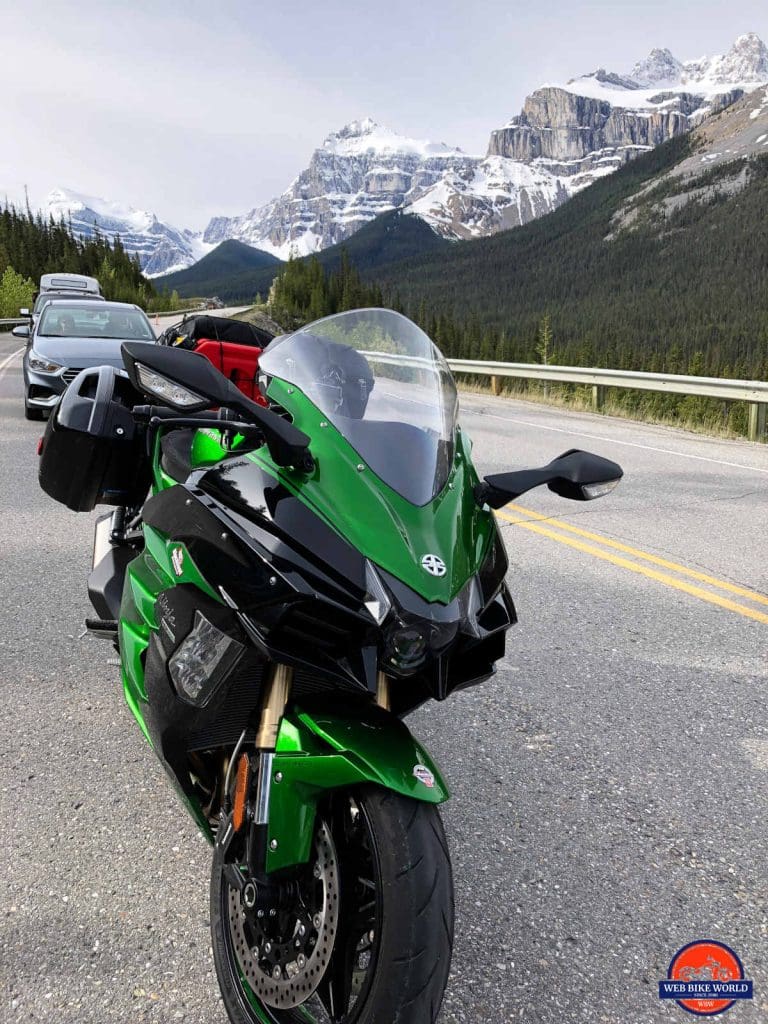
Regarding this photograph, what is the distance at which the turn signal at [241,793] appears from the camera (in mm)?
1847

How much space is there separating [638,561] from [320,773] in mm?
4547

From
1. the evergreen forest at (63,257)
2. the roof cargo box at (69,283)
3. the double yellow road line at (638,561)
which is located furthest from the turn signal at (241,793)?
the evergreen forest at (63,257)

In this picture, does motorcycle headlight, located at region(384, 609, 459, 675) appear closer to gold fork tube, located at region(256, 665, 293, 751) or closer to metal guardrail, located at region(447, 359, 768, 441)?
gold fork tube, located at region(256, 665, 293, 751)

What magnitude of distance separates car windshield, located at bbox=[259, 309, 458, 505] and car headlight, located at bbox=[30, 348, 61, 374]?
30.4ft

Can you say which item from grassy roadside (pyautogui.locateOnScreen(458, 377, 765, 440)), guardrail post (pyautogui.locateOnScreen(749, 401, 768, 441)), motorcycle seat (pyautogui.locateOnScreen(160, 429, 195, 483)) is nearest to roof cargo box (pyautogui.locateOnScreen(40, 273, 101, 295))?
grassy roadside (pyautogui.locateOnScreen(458, 377, 765, 440))

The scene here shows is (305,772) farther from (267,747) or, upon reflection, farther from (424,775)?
(424,775)

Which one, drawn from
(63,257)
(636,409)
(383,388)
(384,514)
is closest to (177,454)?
(383,388)

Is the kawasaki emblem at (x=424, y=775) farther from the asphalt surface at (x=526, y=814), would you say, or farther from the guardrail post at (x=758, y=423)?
the guardrail post at (x=758, y=423)

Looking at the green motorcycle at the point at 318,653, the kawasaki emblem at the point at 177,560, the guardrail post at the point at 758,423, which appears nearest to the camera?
the green motorcycle at the point at 318,653

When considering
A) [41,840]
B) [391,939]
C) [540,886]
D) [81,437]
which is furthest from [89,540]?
[391,939]

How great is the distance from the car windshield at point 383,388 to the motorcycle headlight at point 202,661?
0.55 m

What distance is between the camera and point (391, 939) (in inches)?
63.1

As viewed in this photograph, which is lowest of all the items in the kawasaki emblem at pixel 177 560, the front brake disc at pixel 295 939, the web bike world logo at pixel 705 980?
the web bike world logo at pixel 705 980

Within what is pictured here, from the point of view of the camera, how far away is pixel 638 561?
581 centimetres
